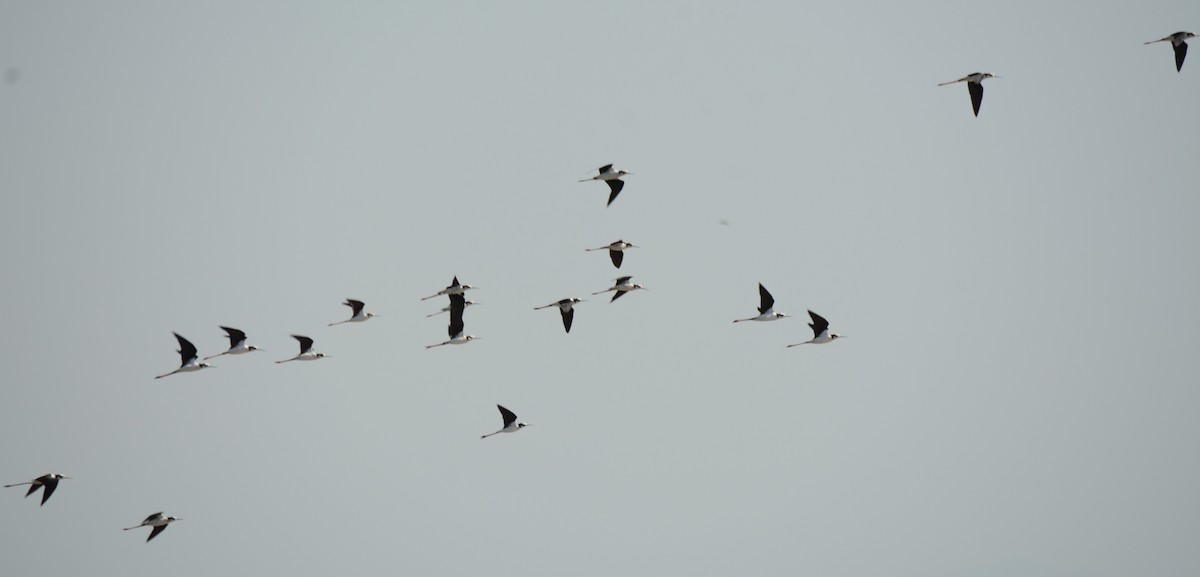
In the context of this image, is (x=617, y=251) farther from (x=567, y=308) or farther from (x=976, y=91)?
(x=976, y=91)

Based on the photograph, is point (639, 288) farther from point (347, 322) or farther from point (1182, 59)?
point (1182, 59)

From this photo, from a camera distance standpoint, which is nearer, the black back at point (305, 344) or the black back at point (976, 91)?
the black back at point (976, 91)

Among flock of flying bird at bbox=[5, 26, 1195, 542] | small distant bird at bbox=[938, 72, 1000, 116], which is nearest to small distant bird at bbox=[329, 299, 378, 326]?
flock of flying bird at bbox=[5, 26, 1195, 542]

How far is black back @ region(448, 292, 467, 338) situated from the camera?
148ft

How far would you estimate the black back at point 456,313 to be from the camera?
45250 millimetres

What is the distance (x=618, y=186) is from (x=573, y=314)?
4.37 m

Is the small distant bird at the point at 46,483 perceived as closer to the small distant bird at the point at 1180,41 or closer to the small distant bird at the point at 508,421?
the small distant bird at the point at 508,421

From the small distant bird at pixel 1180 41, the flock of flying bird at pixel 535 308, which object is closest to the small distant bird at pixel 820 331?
the flock of flying bird at pixel 535 308

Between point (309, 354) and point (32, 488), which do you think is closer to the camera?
point (32, 488)

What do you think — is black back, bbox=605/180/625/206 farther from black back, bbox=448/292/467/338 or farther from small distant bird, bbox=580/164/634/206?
black back, bbox=448/292/467/338

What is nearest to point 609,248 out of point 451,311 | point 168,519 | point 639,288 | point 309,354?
point 639,288

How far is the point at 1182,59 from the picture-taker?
129 ft

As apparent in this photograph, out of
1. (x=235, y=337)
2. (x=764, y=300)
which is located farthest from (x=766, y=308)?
(x=235, y=337)

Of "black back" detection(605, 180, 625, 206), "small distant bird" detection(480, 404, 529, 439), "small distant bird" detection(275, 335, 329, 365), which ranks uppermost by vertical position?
"black back" detection(605, 180, 625, 206)
